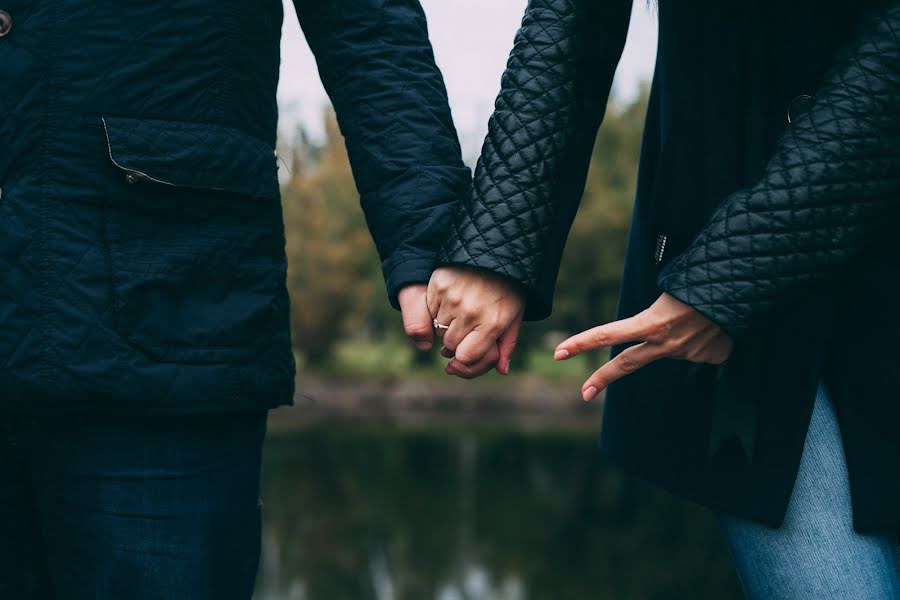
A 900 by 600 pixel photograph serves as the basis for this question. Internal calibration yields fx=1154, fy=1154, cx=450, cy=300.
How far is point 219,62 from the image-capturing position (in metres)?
1.62

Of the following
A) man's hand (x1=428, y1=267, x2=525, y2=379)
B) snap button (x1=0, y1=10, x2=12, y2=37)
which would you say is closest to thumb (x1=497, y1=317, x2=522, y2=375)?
man's hand (x1=428, y1=267, x2=525, y2=379)

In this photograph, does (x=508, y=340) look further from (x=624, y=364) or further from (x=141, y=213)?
(x=141, y=213)

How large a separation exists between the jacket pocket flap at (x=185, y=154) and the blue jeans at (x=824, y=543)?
825 millimetres

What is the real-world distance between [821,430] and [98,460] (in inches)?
36.5

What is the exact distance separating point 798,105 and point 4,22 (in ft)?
3.37

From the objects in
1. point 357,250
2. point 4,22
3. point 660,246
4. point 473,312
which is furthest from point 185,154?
point 357,250

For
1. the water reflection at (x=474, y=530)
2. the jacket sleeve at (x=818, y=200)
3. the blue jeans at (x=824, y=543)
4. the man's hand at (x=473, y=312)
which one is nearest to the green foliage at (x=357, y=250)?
the water reflection at (x=474, y=530)

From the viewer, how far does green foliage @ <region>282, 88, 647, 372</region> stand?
96.8 ft

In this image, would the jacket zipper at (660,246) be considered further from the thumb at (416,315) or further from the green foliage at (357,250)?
the green foliage at (357,250)

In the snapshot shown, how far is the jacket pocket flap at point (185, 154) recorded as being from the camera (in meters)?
1.54

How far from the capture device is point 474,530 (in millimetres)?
14367

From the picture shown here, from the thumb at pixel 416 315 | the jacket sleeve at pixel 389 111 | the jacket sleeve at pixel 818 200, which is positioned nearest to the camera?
the jacket sleeve at pixel 818 200

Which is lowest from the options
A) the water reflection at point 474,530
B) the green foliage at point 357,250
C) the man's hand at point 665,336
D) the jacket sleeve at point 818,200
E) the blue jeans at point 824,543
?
the green foliage at point 357,250

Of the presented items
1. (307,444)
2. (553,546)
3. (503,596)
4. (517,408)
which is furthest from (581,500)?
(517,408)
